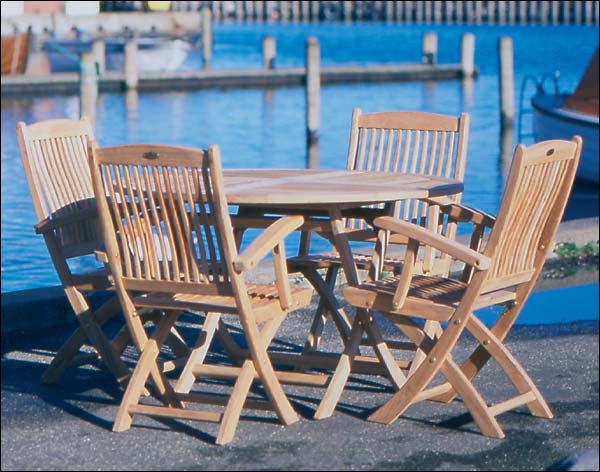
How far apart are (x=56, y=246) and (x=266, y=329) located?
3.69ft

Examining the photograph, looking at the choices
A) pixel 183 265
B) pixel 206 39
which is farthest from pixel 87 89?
pixel 183 265

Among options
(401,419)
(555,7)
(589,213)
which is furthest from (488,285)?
(555,7)

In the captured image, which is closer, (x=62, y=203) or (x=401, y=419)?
(x=401, y=419)

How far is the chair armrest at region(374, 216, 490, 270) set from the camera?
4.93 metres

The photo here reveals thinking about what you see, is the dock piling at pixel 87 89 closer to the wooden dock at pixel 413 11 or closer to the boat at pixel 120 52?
the boat at pixel 120 52

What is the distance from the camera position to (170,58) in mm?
43000

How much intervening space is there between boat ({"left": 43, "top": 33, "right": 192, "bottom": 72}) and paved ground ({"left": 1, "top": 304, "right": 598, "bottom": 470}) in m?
35.7

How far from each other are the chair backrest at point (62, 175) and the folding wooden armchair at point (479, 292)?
143 centimetres

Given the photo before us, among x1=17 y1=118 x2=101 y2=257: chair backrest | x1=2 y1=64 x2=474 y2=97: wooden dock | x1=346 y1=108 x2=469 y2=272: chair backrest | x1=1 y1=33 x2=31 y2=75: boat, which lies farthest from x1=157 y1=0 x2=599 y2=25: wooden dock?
x1=17 y1=118 x2=101 y2=257: chair backrest

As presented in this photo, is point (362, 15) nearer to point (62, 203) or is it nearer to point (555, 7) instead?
point (555, 7)

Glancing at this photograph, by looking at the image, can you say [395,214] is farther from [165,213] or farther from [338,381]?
[165,213]

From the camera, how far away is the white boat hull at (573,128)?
60.5ft

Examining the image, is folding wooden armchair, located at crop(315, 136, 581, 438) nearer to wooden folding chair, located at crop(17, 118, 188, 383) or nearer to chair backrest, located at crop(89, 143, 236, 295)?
chair backrest, located at crop(89, 143, 236, 295)

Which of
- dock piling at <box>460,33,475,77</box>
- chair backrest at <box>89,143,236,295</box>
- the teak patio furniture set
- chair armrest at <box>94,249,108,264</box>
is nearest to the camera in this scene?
chair backrest at <box>89,143,236,295</box>
